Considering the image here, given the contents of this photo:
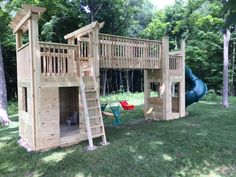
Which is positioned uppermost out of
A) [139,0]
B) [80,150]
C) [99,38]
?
[139,0]

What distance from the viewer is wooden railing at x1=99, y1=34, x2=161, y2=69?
7.21 metres

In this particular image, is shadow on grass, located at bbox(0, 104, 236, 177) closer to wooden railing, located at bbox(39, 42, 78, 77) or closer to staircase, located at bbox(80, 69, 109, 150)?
staircase, located at bbox(80, 69, 109, 150)

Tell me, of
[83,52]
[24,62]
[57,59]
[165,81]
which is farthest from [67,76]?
[165,81]

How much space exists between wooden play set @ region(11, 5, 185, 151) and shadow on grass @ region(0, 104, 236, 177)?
466 mm

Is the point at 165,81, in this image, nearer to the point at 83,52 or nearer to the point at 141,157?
the point at 83,52

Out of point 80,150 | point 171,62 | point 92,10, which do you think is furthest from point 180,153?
point 92,10

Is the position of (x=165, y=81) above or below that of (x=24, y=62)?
below

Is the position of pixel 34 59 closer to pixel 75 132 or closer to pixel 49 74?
pixel 49 74

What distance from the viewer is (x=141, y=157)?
5.01 meters

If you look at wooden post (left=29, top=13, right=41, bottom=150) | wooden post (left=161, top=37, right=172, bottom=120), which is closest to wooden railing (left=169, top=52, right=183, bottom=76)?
wooden post (left=161, top=37, right=172, bottom=120)

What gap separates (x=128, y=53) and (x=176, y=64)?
2.63 m

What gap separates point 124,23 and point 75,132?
15269mm

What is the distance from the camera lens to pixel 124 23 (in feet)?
65.8

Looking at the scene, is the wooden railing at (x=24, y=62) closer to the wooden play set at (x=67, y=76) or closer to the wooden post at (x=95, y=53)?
the wooden play set at (x=67, y=76)
